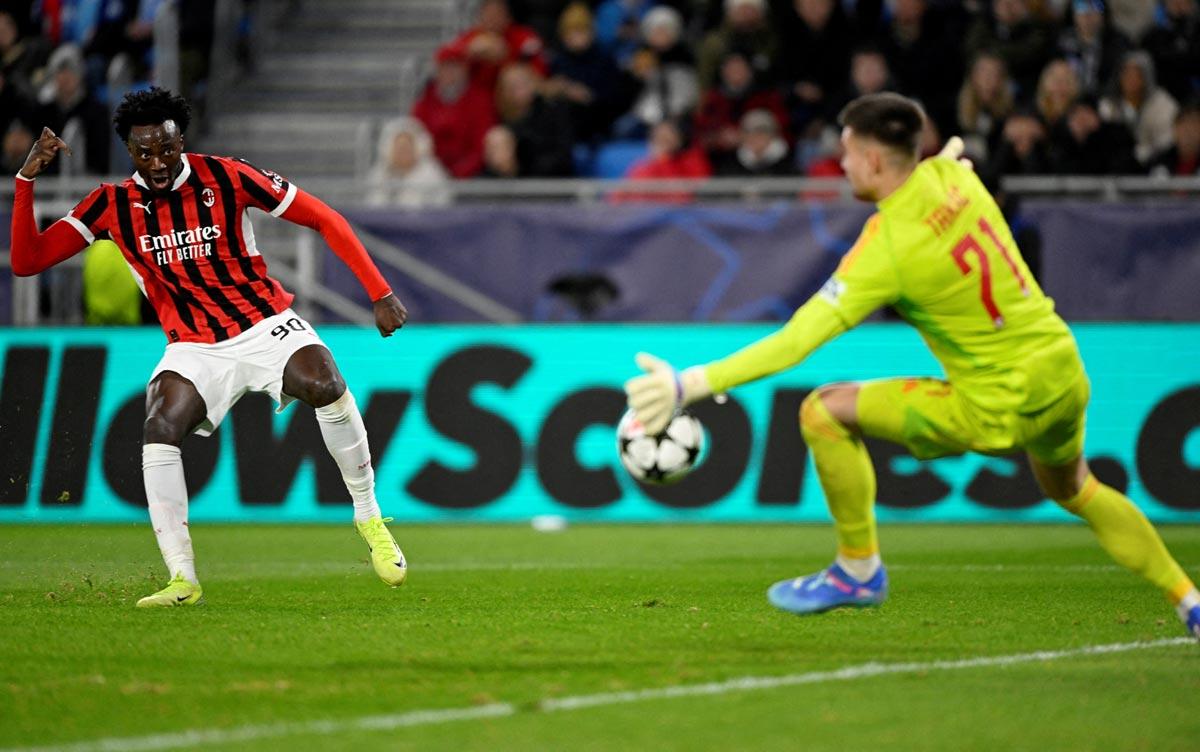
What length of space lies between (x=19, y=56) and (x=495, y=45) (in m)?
4.51

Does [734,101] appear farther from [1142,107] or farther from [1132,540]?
[1132,540]

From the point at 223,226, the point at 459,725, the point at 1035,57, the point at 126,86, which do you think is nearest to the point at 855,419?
the point at 459,725

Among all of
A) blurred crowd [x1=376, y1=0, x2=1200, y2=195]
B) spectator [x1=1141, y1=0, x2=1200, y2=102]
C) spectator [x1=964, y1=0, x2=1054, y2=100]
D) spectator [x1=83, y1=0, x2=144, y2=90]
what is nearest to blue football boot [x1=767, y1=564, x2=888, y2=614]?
blurred crowd [x1=376, y1=0, x2=1200, y2=195]

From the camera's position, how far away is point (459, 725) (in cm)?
488

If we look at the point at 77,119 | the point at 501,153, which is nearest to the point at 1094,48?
the point at 501,153

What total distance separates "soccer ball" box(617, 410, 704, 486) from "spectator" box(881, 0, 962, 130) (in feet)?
31.9

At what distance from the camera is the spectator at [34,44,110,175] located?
15453 mm

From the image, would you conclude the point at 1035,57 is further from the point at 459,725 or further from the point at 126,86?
the point at 459,725

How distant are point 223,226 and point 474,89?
851 centimetres

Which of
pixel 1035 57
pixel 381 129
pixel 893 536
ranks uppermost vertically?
pixel 1035 57

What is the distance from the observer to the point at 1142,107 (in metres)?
15.2

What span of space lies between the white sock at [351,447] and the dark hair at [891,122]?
2.89 meters

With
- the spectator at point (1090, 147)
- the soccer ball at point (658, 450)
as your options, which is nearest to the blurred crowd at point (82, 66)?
the spectator at point (1090, 147)

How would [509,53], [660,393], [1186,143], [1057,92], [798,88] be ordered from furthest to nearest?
[509,53]
[798,88]
[1057,92]
[1186,143]
[660,393]
